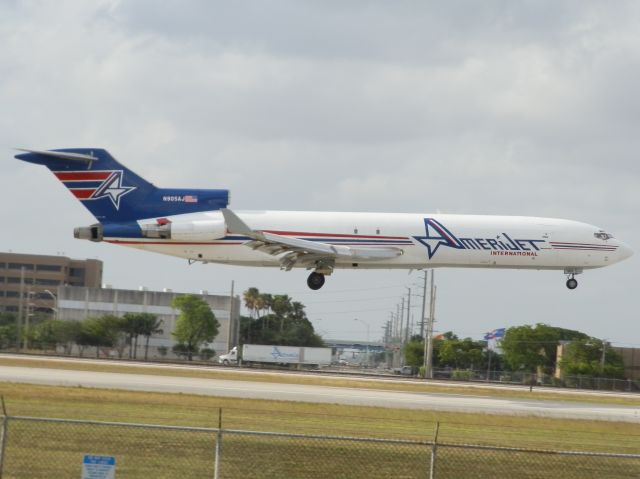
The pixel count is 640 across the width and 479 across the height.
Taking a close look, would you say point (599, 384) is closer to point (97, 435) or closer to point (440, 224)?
point (440, 224)

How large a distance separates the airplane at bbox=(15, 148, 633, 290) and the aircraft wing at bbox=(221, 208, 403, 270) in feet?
0.17

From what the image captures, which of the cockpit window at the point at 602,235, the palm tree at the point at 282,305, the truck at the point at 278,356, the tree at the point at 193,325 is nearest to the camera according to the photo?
the cockpit window at the point at 602,235

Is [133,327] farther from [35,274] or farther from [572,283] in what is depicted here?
[35,274]

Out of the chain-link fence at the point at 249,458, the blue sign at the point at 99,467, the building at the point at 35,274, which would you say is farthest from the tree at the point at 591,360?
the building at the point at 35,274

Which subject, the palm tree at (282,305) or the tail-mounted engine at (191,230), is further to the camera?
the palm tree at (282,305)

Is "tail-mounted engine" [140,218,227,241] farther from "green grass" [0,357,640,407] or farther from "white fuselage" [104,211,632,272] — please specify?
"green grass" [0,357,640,407]

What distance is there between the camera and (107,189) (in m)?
47.7

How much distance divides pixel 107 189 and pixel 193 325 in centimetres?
6541

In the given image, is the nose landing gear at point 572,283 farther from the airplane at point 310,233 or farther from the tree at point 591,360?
the tree at point 591,360

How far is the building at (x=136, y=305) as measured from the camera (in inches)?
4889

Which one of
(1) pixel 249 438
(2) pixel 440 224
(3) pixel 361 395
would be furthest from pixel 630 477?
(2) pixel 440 224

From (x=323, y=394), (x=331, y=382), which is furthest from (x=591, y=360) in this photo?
(x=323, y=394)

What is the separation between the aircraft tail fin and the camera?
47.3 m

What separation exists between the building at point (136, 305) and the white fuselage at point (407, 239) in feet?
251
